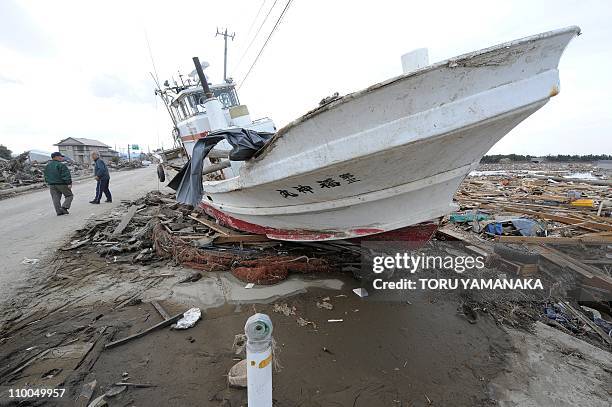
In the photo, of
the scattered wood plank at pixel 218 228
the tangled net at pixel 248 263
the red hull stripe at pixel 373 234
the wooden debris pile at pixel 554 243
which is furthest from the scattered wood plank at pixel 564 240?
the scattered wood plank at pixel 218 228

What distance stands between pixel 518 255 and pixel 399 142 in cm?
390

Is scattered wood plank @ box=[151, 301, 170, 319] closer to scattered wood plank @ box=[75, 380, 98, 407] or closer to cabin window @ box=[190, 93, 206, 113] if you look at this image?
scattered wood plank @ box=[75, 380, 98, 407]

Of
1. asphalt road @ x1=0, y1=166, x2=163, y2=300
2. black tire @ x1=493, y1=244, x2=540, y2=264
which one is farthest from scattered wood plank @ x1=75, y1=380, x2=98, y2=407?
black tire @ x1=493, y1=244, x2=540, y2=264

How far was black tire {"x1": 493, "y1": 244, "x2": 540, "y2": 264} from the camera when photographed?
475 cm

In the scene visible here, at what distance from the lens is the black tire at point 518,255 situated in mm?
4754

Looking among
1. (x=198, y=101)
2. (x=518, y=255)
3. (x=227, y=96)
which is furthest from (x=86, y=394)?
(x=227, y=96)

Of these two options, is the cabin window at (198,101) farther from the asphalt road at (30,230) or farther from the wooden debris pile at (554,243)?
the wooden debris pile at (554,243)

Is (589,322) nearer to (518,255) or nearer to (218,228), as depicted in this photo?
(518,255)

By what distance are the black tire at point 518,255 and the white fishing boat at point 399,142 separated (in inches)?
93.0

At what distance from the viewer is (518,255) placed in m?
4.85

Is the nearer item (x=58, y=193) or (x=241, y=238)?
(x=241, y=238)

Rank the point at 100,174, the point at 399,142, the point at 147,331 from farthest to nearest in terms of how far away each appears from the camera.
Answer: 1. the point at 100,174
2. the point at 147,331
3. the point at 399,142

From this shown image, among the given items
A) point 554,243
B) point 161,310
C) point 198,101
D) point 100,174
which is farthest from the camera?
point 100,174

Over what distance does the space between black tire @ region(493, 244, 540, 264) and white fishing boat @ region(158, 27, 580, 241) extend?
93.0 inches
